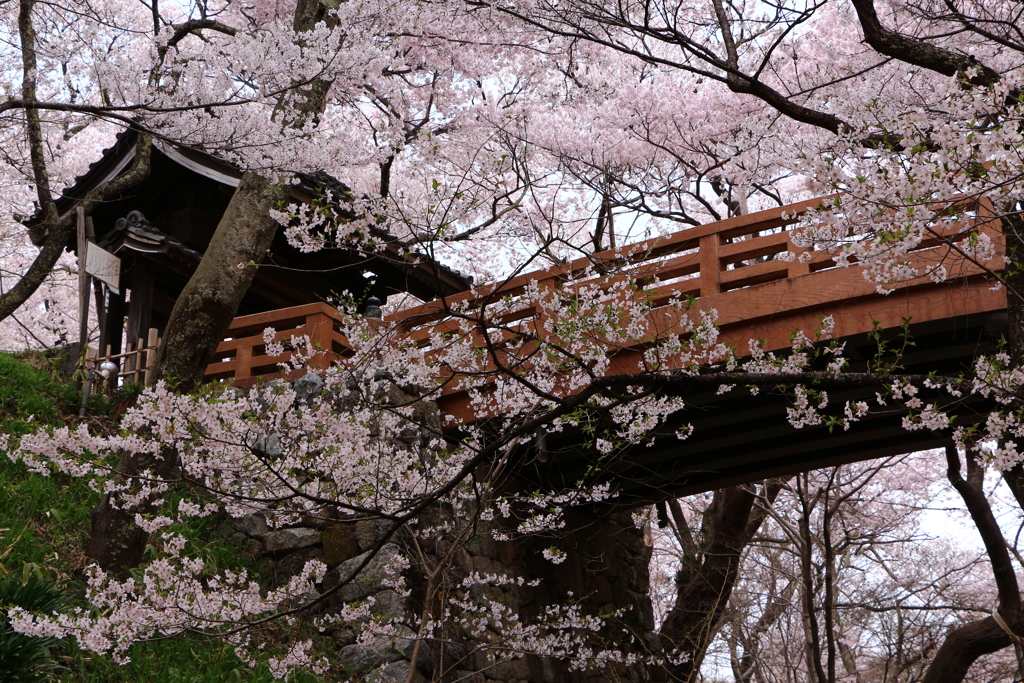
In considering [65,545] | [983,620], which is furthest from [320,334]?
[983,620]

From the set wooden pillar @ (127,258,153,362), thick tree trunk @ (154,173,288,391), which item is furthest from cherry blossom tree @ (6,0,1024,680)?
wooden pillar @ (127,258,153,362)

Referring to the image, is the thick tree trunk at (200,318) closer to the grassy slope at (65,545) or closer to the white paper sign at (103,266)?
the grassy slope at (65,545)

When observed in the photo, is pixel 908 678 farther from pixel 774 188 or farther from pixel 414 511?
pixel 414 511

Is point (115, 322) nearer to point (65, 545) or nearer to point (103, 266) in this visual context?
point (103, 266)

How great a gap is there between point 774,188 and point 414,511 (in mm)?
9976

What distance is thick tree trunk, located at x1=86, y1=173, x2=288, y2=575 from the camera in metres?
6.42

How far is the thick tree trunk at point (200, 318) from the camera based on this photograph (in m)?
6.42

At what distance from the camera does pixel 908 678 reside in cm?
1005

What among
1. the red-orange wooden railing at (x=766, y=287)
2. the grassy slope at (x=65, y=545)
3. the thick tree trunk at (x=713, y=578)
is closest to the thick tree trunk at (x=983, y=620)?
the red-orange wooden railing at (x=766, y=287)

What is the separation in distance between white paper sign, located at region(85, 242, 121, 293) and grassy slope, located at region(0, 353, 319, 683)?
1146mm

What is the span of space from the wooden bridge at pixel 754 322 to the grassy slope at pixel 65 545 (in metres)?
1.67

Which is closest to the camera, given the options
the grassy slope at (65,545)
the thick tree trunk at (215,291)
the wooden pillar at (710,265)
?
the grassy slope at (65,545)

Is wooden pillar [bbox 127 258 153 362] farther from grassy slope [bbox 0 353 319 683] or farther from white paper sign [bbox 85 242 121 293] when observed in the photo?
grassy slope [bbox 0 353 319 683]

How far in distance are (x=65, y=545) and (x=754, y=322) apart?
5498 millimetres
